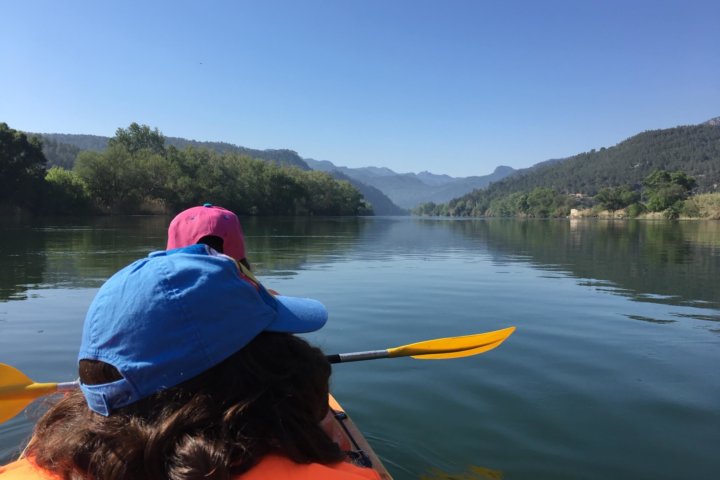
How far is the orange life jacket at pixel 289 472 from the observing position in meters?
1.21

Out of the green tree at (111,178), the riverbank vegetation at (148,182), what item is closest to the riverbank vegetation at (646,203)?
the riverbank vegetation at (148,182)

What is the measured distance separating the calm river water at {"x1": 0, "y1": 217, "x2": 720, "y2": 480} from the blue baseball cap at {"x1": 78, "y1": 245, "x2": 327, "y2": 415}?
3.21m

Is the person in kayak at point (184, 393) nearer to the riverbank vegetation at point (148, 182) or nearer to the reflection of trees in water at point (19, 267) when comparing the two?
the reflection of trees in water at point (19, 267)

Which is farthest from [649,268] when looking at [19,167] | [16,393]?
[19,167]

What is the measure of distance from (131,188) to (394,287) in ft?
221

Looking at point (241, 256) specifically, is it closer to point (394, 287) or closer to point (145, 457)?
point (145, 457)

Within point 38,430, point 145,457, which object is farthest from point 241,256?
point 145,457

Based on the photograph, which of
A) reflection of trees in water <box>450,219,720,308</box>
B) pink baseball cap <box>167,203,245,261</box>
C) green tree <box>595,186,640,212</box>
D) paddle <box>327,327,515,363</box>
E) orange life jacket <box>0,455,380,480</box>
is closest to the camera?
orange life jacket <box>0,455,380,480</box>

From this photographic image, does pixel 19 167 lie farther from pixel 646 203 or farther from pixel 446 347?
pixel 646 203

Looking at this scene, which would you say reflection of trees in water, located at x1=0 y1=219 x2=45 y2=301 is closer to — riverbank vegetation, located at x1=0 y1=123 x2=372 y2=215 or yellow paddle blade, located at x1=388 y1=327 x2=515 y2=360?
yellow paddle blade, located at x1=388 y1=327 x2=515 y2=360

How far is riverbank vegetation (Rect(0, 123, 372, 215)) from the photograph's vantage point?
5241cm

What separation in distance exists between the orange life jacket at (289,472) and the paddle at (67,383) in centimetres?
105

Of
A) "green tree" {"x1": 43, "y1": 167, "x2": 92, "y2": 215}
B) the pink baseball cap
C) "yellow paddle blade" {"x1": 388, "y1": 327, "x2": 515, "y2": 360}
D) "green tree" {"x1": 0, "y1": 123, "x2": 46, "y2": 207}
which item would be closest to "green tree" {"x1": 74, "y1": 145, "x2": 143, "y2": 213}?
"green tree" {"x1": 43, "y1": 167, "x2": 92, "y2": 215}

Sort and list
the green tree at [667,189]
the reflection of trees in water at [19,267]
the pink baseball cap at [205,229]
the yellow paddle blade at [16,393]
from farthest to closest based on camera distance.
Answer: the green tree at [667,189] → the reflection of trees in water at [19,267] → the pink baseball cap at [205,229] → the yellow paddle blade at [16,393]
